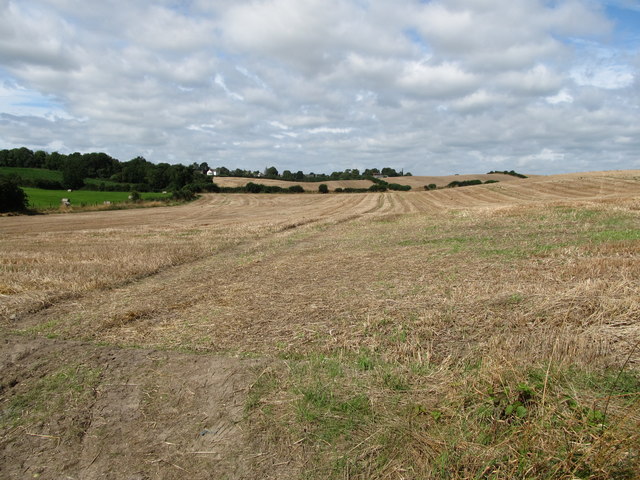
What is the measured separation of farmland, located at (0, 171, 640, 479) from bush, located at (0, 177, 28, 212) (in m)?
39.0

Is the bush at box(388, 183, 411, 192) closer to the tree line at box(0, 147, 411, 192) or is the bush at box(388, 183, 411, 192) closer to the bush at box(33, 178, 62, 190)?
the tree line at box(0, 147, 411, 192)

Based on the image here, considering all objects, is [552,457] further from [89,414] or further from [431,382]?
[89,414]

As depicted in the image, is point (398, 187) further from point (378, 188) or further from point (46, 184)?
point (46, 184)

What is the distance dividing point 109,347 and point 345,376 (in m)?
3.84

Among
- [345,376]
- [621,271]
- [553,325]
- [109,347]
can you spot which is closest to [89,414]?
[109,347]

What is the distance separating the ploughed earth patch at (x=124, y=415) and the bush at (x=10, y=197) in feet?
144

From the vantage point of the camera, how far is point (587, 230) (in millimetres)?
13953

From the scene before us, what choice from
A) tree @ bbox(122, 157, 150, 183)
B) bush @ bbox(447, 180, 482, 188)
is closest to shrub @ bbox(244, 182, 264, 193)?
tree @ bbox(122, 157, 150, 183)

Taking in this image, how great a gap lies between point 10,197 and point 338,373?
48595 mm

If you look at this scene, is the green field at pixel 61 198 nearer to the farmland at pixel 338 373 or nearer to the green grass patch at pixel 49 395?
the farmland at pixel 338 373

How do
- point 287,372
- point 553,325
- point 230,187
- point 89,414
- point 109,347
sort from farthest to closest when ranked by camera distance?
point 230,187
point 109,347
point 553,325
point 287,372
point 89,414

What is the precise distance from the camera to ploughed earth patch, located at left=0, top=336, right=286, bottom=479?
3.98 meters

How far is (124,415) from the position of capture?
4727 mm

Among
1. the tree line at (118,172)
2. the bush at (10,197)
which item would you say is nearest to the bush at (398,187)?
the tree line at (118,172)
